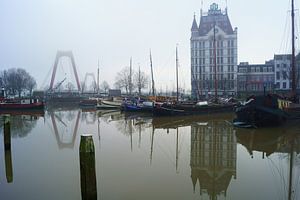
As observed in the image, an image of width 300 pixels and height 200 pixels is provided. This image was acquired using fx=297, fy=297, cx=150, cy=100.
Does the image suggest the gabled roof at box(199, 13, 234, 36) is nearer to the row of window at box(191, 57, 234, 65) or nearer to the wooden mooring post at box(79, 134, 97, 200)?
the row of window at box(191, 57, 234, 65)

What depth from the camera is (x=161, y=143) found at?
671 inches

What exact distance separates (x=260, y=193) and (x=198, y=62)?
97.1m

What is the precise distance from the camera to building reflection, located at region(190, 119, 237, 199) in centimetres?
902

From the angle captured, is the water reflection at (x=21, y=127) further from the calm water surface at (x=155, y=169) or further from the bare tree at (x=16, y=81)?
the bare tree at (x=16, y=81)

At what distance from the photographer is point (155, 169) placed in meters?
11.1

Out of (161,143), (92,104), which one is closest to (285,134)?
(161,143)

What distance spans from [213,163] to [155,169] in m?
2.43

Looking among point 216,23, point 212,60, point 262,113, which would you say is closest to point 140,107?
point 262,113

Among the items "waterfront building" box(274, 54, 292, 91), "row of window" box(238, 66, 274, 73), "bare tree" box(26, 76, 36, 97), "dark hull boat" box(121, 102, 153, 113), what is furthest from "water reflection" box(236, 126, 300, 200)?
"bare tree" box(26, 76, 36, 97)

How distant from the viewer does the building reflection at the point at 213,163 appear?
355 inches

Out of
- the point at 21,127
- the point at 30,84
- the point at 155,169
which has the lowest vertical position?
the point at 21,127

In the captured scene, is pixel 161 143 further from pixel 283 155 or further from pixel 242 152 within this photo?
pixel 283 155

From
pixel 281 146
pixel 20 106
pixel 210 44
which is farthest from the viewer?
pixel 210 44

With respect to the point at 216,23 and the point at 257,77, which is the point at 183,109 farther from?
the point at 216,23
